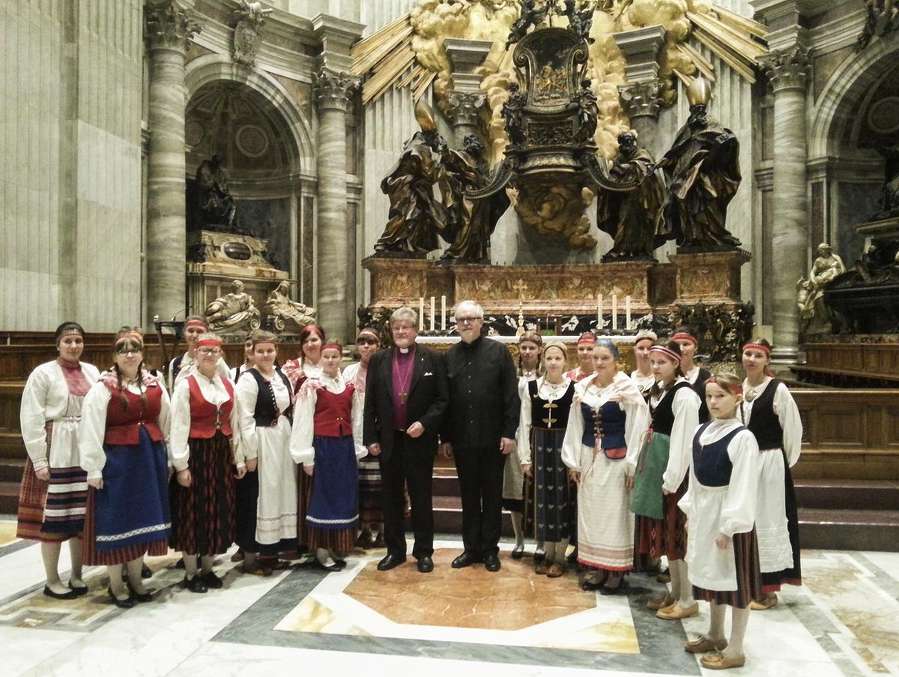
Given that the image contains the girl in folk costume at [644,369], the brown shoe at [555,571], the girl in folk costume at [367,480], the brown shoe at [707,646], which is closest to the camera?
the brown shoe at [707,646]

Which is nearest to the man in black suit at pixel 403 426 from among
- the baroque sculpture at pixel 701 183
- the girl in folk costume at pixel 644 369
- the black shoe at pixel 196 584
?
the black shoe at pixel 196 584

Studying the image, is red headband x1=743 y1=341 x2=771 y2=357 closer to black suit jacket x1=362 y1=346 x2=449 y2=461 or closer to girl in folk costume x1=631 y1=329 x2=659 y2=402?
girl in folk costume x1=631 y1=329 x2=659 y2=402

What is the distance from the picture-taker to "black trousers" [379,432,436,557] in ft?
17.3

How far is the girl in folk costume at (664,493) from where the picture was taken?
14.1 ft

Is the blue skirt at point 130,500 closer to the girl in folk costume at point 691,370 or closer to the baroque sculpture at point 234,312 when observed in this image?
the girl in folk costume at point 691,370

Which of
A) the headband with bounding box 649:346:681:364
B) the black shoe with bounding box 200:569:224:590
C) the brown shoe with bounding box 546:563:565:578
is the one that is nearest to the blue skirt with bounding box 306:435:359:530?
the black shoe with bounding box 200:569:224:590

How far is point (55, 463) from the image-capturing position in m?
4.59

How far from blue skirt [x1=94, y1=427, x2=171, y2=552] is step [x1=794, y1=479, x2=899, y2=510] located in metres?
5.14

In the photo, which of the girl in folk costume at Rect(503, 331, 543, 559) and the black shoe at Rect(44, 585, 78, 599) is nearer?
the black shoe at Rect(44, 585, 78, 599)

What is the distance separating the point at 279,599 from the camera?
15.1 feet

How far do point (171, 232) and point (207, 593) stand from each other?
32.9 feet

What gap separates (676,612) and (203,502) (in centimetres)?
301

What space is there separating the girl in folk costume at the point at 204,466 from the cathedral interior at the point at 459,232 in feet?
1.04

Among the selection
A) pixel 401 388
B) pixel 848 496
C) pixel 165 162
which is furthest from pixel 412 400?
pixel 165 162
